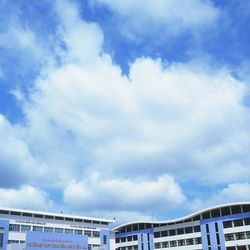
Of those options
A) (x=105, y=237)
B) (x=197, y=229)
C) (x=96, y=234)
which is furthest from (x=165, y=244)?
(x=96, y=234)

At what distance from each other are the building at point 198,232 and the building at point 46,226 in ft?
30.7

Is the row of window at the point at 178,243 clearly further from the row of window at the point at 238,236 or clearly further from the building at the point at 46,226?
the building at the point at 46,226

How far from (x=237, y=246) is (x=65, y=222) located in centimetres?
3423

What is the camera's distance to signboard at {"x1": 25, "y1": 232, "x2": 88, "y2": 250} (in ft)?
191

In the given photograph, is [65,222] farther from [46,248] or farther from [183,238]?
[183,238]

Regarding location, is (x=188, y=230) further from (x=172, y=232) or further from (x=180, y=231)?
(x=172, y=232)

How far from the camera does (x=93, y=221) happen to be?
81312 millimetres

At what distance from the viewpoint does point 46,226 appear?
72938 mm

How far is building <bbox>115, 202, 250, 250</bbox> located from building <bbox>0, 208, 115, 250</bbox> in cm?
934

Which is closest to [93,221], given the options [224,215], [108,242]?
[108,242]

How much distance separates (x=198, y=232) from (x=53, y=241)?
3259 cm

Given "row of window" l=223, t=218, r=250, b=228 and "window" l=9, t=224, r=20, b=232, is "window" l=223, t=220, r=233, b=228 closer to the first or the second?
"row of window" l=223, t=218, r=250, b=228

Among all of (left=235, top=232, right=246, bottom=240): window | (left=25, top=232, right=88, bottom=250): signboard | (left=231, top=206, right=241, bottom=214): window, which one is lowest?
(left=25, top=232, right=88, bottom=250): signboard

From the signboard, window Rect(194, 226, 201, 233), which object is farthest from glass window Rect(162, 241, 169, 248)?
the signboard
